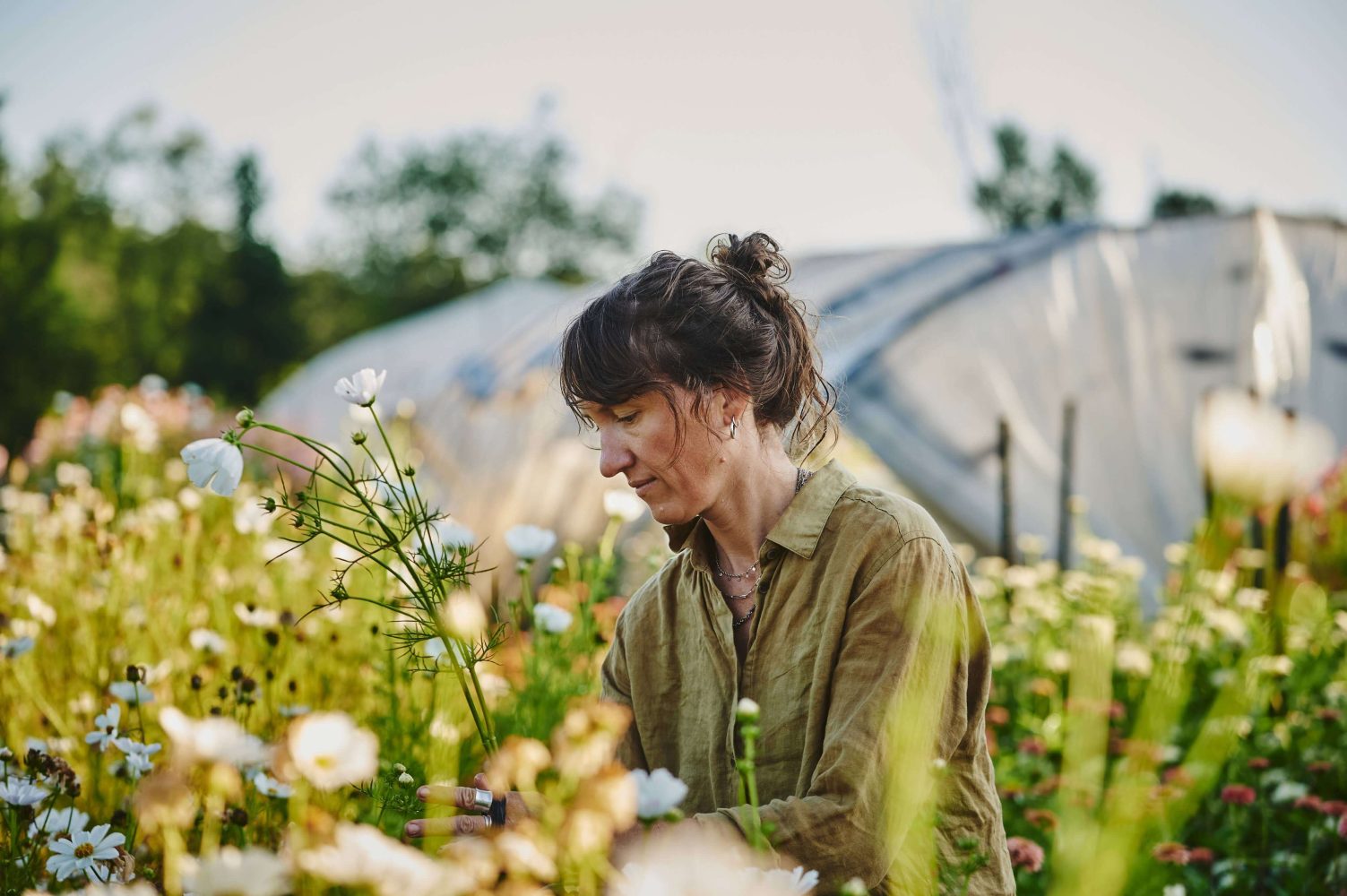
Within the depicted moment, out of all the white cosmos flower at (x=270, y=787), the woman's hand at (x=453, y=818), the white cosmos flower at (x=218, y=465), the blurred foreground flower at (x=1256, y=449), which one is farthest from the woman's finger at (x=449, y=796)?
the blurred foreground flower at (x=1256, y=449)

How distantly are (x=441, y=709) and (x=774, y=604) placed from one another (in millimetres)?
788

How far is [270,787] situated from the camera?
4.31ft

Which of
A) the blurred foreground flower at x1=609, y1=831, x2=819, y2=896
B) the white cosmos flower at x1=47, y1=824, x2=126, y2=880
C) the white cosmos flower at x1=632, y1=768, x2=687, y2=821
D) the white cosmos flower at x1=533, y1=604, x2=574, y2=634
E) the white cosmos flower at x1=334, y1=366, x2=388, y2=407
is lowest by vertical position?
the white cosmos flower at x1=47, y1=824, x2=126, y2=880

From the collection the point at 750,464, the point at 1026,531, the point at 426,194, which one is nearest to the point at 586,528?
the point at 1026,531

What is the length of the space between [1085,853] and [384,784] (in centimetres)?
152

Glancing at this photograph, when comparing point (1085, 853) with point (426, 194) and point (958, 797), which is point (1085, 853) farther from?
point (426, 194)

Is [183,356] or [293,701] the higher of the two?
[183,356]

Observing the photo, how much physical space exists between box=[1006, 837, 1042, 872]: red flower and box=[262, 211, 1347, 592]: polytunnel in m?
2.87

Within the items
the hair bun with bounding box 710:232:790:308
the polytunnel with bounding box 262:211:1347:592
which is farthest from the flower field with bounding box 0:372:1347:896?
the polytunnel with bounding box 262:211:1347:592

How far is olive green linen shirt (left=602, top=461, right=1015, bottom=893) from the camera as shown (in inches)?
53.3

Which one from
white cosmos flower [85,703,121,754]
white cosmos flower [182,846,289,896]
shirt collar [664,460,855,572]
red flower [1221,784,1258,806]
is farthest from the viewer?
red flower [1221,784,1258,806]

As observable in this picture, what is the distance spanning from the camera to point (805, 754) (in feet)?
4.87

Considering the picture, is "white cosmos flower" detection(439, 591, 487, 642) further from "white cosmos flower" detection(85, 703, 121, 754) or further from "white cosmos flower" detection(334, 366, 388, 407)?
"white cosmos flower" detection(85, 703, 121, 754)

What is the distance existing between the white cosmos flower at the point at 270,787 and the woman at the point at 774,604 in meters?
0.51
